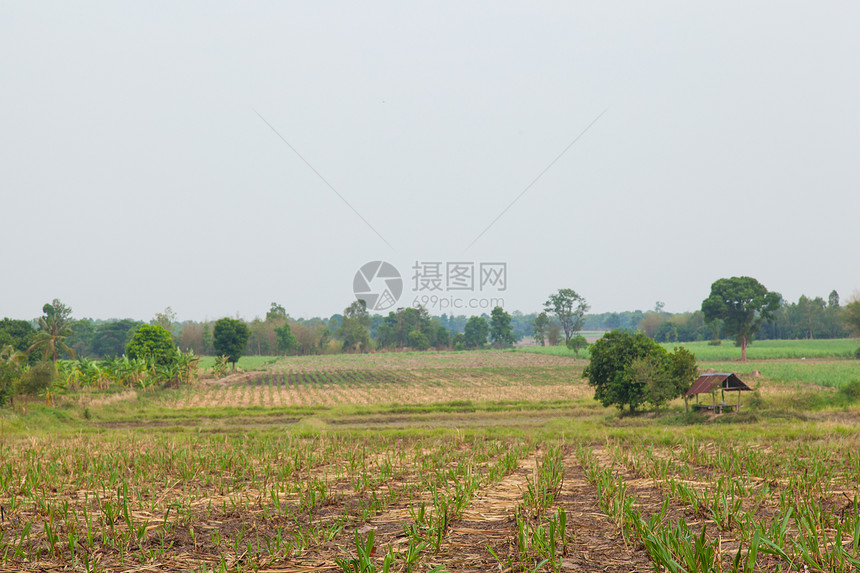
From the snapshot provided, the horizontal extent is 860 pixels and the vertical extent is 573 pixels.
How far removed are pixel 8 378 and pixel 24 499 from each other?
101ft

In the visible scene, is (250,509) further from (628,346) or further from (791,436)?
(628,346)

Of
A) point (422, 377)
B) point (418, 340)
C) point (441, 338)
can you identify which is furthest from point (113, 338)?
point (422, 377)

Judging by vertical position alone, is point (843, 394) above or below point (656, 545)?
below

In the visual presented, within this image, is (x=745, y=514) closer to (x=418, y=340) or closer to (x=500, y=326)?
(x=418, y=340)

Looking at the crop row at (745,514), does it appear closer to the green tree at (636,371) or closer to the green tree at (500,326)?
the green tree at (636,371)

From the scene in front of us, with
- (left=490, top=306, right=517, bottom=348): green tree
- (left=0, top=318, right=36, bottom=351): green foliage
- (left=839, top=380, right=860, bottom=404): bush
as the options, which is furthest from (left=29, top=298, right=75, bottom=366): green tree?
(left=490, top=306, right=517, bottom=348): green tree

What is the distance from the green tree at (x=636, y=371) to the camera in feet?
99.3

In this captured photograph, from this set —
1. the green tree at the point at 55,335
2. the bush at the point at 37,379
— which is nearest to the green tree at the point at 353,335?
the green tree at the point at 55,335

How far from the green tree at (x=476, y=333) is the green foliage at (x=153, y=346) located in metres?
87.9

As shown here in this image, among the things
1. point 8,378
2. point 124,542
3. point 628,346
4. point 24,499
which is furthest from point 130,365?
point 124,542

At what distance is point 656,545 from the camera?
4.08m

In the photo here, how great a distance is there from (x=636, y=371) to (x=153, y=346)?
51.7m

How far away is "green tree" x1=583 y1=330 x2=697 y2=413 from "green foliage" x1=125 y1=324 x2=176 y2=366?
46.2m

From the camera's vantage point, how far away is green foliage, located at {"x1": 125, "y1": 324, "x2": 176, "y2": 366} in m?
58.9
